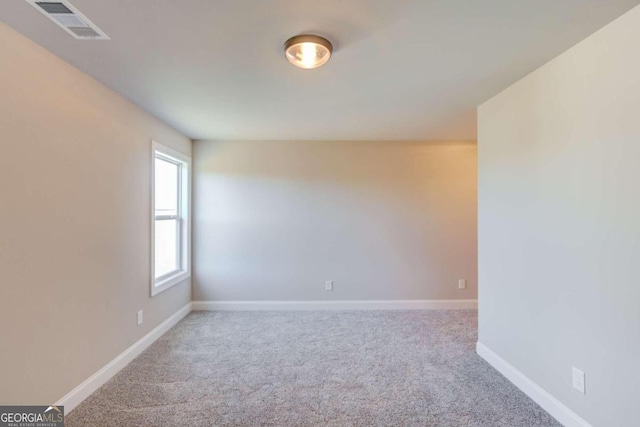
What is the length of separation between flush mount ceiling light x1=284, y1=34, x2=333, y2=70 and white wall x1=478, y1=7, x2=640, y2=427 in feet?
4.89

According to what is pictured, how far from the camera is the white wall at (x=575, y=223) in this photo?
1.57 metres

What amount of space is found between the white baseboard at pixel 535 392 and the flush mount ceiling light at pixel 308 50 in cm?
261

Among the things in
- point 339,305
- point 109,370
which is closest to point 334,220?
point 339,305

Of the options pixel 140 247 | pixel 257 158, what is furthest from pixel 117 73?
pixel 257 158

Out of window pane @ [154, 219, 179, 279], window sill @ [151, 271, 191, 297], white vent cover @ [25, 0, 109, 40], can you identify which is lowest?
window sill @ [151, 271, 191, 297]

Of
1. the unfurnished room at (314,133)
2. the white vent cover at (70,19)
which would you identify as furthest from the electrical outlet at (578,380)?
the white vent cover at (70,19)

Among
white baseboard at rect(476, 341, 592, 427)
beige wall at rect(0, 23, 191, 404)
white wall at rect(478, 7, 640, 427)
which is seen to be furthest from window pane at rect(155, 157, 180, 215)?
white baseboard at rect(476, 341, 592, 427)

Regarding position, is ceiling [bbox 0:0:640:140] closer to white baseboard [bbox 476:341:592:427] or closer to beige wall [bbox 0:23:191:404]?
beige wall [bbox 0:23:191:404]

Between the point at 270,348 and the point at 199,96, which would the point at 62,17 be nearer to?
the point at 199,96

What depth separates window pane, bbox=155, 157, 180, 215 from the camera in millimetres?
3600

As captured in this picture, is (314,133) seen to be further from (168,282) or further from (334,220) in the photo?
A: (168,282)

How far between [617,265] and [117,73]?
3.29 metres

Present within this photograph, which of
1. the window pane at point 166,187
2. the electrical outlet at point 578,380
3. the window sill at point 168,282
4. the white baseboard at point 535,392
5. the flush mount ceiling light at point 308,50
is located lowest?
the white baseboard at point 535,392

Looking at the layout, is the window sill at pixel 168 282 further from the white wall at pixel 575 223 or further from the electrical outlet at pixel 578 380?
the electrical outlet at pixel 578 380
